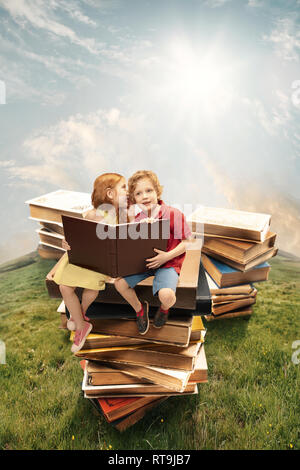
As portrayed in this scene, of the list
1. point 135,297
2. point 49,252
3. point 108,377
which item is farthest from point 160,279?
point 49,252

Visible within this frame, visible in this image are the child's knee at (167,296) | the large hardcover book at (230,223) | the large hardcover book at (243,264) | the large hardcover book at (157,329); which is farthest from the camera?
the large hardcover book at (243,264)

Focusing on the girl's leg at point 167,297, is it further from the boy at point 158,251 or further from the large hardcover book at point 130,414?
the large hardcover book at point 130,414

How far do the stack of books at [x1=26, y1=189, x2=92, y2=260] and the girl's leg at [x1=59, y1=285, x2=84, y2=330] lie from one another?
1726 millimetres

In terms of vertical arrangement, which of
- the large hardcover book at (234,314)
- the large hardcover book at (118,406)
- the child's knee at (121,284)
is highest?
the child's knee at (121,284)

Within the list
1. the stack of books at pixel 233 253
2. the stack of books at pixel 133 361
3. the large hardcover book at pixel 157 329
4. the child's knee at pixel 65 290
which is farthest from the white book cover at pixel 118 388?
the stack of books at pixel 233 253

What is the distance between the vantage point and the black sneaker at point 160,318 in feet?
6.89

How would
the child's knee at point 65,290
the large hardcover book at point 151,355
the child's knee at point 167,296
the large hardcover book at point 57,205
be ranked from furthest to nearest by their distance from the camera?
1. the large hardcover book at point 57,205
2. the large hardcover book at point 151,355
3. the child's knee at point 65,290
4. the child's knee at point 167,296

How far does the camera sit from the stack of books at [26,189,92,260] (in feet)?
12.7

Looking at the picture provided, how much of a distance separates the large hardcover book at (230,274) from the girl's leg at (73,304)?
1717 mm

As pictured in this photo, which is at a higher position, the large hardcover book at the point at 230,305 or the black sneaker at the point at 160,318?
the black sneaker at the point at 160,318

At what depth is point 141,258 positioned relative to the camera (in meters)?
1.93

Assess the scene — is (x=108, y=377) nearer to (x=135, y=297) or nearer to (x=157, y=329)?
(x=157, y=329)

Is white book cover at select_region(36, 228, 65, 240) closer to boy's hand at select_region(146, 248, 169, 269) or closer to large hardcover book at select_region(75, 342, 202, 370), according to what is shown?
large hardcover book at select_region(75, 342, 202, 370)

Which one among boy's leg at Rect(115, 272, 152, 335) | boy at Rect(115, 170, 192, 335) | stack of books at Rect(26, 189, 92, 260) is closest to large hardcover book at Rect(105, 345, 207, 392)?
boy's leg at Rect(115, 272, 152, 335)
